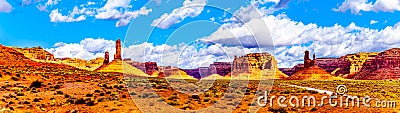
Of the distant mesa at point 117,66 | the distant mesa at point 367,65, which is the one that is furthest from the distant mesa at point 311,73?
the distant mesa at point 117,66

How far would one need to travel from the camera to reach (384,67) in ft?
471

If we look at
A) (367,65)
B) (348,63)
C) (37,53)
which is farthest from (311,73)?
(37,53)

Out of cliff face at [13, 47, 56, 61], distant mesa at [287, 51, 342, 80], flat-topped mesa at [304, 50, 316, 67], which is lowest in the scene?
distant mesa at [287, 51, 342, 80]

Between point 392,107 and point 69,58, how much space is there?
164m

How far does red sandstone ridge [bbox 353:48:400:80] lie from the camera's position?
137 meters

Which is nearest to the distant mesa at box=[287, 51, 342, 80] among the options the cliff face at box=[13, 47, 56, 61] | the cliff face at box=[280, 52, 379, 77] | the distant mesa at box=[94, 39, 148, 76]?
the cliff face at box=[280, 52, 379, 77]

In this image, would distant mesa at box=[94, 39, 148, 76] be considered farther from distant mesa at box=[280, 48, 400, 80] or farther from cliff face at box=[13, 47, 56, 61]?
distant mesa at box=[280, 48, 400, 80]

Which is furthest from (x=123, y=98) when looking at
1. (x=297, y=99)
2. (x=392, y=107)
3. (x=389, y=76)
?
(x=389, y=76)

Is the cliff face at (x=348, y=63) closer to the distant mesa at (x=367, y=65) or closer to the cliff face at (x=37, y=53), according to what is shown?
the distant mesa at (x=367, y=65)

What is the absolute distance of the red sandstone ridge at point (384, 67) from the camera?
13738 centimetres

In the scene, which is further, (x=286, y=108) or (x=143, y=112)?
(x=286, y=108)

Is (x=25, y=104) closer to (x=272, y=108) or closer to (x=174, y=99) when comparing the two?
(x=174, y=99)

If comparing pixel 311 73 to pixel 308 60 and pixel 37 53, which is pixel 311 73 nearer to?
pixel 308 60

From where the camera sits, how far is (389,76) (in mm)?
135625
